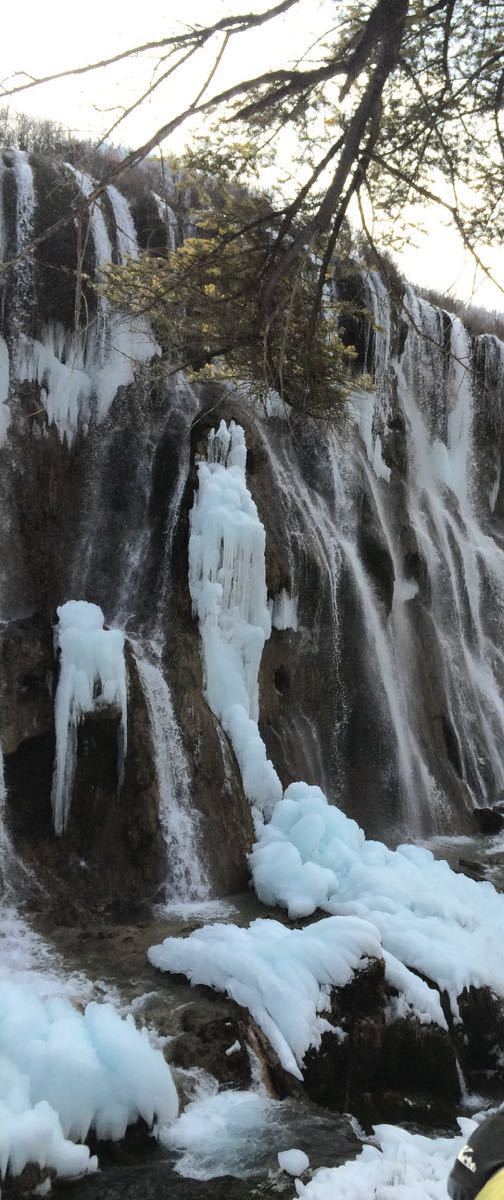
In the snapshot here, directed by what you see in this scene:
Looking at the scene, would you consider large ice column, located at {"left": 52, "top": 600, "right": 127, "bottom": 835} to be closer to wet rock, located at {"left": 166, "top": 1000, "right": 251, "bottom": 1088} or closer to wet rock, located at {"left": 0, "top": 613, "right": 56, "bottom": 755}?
wet rock, located at {"left": 0, "top": 613, "right": 56, "bottom": 755}

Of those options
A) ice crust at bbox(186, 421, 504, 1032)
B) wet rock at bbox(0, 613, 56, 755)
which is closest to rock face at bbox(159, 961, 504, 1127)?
ice crust at bbox(186, 421, 504, 1032)

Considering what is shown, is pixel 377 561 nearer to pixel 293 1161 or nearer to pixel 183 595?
pixel 183 595

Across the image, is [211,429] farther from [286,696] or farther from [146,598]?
[286,696]

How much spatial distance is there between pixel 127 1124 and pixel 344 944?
7.44ft

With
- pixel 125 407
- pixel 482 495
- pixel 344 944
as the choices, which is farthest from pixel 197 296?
pixel 482 495

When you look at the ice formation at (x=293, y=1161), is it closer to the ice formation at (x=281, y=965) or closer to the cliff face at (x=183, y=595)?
the ice formation at (x=281, y=965)

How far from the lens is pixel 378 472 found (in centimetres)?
1723

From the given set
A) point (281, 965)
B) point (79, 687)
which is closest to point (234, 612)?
point (79, 687)

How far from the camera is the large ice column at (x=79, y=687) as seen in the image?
28.1ft

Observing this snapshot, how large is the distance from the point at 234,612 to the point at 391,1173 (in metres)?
6.69

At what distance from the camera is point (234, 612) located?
35.0 feet

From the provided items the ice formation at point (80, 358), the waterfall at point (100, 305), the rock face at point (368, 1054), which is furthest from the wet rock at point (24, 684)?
the waterfall at point (100, 305)

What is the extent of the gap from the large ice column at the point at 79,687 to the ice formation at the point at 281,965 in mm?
2057

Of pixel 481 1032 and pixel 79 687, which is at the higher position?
pixel 79 687
